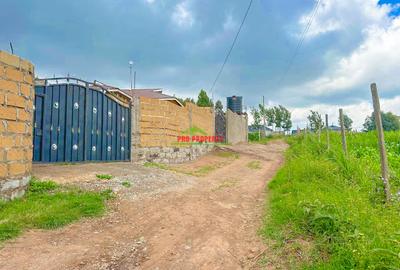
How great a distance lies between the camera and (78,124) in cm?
812

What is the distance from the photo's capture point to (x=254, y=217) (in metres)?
4.78

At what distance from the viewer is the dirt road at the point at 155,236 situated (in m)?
3.10

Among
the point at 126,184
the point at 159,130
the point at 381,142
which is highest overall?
the point at 159,130

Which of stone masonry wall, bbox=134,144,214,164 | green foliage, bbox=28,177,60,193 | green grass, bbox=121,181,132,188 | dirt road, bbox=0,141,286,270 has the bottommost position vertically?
dirt road, bbox=0,141,286,270

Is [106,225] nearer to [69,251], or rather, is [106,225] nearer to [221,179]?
[69,251]

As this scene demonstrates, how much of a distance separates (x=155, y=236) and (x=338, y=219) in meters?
2.27

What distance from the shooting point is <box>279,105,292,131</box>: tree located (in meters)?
48.3

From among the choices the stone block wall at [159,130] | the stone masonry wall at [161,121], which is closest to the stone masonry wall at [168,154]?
the stone block wall at [159,130]

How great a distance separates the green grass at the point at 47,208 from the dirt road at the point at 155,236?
177 mm

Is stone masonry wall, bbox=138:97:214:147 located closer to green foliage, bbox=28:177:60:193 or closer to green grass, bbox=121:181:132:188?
green grass, bbox=121:181:132:188

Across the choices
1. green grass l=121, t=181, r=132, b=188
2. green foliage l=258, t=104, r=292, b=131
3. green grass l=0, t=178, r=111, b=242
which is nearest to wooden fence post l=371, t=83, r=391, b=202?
green grass l=0, t=178, r=111, b=242

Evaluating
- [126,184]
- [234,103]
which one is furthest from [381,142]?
[234,103]

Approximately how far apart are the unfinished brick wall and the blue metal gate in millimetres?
1883

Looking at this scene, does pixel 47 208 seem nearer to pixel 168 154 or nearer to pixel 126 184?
pixel 126 184
